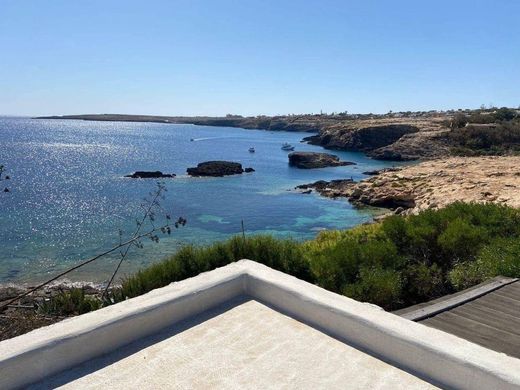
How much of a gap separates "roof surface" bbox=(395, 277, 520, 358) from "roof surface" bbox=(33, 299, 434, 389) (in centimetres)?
193

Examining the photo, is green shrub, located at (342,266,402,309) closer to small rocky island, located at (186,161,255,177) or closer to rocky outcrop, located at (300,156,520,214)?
rocky outcrop, located at (300,156,520,214)

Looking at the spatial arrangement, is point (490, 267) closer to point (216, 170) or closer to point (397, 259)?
point (397, 259)

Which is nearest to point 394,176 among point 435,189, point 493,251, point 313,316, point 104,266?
point 435,189

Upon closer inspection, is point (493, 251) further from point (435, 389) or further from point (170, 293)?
point (170, 293)

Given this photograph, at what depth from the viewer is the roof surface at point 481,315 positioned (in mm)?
4793

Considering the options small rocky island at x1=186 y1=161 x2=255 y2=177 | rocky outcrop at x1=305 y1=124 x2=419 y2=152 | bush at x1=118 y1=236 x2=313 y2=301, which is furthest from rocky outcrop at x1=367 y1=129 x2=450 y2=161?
bush at x1=118 y1=236 x2=313 y2=301

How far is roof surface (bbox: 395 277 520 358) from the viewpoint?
4.79 metres

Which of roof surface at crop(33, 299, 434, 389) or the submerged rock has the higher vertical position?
roof surface at crop(33, 299, 434, 389)

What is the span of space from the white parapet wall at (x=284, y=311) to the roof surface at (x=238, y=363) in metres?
0.10

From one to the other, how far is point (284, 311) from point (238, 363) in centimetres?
100

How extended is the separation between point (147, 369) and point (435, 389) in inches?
83.9

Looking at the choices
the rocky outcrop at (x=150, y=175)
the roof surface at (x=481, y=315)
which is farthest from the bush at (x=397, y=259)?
the rocky outcrop at (x=150, y=175)

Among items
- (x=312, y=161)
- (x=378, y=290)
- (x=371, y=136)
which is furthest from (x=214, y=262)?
(x=371, y=136)

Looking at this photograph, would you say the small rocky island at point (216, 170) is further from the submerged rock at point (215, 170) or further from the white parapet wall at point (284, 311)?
the white parapet wall at point (284, 311)
